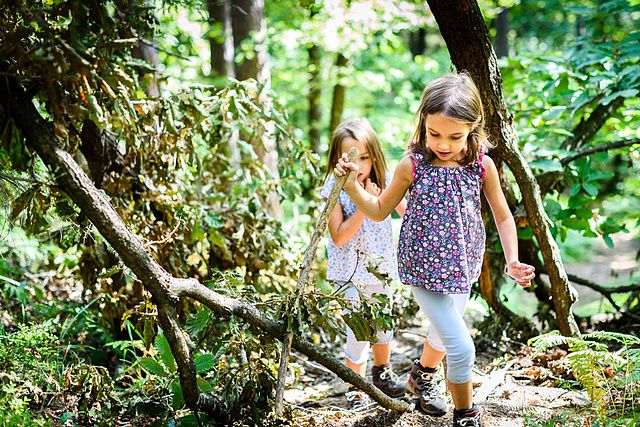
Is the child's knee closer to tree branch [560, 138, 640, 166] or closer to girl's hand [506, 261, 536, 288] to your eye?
girl's hand [506, 261, 536, 288]

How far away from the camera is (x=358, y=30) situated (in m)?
8.10

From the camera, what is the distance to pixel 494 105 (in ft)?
10.7

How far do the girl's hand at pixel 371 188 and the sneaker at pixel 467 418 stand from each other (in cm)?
123

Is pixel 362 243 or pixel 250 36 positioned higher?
pixel 250 36

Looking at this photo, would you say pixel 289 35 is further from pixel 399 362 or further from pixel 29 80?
pixel 29 80

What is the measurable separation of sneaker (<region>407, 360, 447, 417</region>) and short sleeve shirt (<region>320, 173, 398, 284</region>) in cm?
57

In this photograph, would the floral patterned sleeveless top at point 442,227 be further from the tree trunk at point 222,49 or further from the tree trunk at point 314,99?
the tree trunk at point 314,99

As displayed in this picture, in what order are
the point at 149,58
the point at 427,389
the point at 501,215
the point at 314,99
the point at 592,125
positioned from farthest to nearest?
the point at 314,99 < the point at 592,125 < the point at 149,58 < the point at 427,389 < the point at 501,215

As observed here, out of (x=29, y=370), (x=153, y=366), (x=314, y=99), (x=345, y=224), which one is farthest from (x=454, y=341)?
(x=314, y=99)

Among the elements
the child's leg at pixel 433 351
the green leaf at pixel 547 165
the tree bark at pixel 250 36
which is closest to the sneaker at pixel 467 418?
the child's leg at pixel 433 351

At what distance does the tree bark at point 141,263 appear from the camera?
2.31m

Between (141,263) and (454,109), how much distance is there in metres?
1.49

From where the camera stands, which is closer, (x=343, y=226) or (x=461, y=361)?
(x=461, y=361)

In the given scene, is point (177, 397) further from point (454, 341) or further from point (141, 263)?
point (454, 341)
